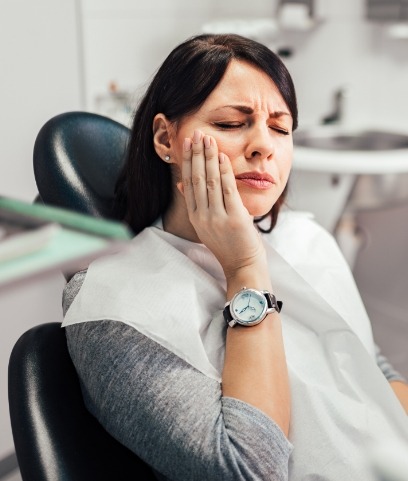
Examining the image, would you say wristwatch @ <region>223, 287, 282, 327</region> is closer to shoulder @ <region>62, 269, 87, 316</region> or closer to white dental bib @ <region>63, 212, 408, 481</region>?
white dental bib @ <region>63, 212, 408, 481</region>

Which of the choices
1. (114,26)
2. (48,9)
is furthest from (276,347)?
(114,26)

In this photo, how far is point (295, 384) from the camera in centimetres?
103

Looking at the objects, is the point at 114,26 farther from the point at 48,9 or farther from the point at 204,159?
the point at 204,159

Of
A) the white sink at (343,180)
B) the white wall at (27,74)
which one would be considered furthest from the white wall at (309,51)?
the white sink at (343,180)

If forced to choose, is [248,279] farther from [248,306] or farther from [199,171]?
[199,171]

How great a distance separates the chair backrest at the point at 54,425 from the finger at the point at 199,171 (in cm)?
32

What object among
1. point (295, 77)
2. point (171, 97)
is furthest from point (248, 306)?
point (295, 77)

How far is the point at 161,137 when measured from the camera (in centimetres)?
112

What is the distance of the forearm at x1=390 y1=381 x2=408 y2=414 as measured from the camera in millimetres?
1216

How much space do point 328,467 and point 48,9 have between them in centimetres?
159

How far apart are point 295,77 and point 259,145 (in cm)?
167

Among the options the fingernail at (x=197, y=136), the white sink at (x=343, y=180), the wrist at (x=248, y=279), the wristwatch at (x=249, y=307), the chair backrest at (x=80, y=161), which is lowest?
the white sink at (x=343, y=180)

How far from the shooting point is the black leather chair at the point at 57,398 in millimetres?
893

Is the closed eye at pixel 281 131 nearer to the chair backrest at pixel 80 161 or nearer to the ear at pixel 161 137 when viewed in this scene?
the ear at pixel 161 137
